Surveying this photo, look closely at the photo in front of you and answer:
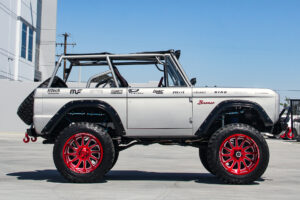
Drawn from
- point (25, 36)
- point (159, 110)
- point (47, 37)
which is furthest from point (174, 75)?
point (47, 37)

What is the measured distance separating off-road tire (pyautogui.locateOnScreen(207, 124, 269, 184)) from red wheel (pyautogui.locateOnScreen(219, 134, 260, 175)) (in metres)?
0.02

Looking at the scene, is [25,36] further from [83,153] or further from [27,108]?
[83,153]

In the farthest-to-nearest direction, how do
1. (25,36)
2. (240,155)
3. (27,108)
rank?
(25,36) < (27,108) < (240,155)

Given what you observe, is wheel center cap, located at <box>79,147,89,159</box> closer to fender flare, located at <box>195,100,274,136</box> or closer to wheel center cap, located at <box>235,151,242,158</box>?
fender flare, located at <box>195,100,274,136</box>

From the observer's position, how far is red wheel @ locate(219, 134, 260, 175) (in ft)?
24.7

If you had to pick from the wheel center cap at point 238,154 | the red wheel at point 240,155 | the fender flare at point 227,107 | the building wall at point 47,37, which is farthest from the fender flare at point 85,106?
the building wall at point 47,37

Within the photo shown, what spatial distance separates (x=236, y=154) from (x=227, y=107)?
0.78m

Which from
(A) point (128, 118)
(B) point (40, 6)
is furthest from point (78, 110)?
(B) point (40, 6)

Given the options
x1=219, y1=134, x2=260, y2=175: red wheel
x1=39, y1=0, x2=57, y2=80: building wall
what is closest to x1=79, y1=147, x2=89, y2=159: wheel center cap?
x1=219, y1=134, x2=260, y2=175: red wheel

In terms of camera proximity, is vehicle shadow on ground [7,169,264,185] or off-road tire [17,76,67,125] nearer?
off-road tire [17,76,67,125]

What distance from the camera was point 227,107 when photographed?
7.65m

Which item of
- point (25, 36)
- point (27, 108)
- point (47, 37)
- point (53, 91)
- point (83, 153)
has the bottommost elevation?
point (83, 153)

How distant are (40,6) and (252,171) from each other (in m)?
48.1

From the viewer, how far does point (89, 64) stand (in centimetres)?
887
